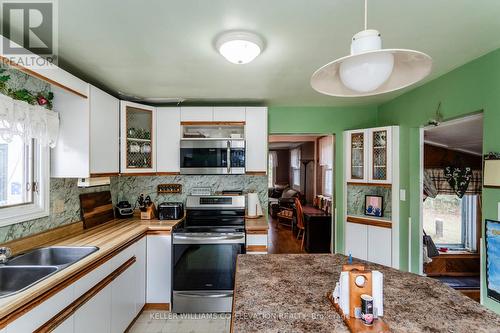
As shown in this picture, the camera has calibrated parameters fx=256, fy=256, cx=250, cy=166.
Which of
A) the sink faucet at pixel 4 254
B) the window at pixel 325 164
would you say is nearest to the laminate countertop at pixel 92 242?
the sink faucet at pixel 4 254

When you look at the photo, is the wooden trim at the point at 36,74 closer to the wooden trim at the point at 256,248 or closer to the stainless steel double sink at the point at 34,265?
the stainless steel double sink at the point at 34,265

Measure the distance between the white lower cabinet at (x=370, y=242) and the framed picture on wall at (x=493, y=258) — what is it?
1.06 metres

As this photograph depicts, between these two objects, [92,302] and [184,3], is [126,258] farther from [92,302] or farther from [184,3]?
[184,3]

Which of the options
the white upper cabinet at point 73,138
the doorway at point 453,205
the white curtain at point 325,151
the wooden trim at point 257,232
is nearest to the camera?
the white upper cabinet at point 73,138

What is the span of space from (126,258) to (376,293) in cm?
199

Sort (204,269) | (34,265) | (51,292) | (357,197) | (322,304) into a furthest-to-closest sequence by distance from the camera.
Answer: (357,197) < (204,269) < (34,265) < (51,292) < (322,304)

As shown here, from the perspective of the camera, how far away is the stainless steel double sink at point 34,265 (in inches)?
60.7

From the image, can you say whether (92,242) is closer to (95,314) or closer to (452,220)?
(95,314)

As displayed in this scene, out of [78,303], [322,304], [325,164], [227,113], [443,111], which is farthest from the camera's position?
[325,164]

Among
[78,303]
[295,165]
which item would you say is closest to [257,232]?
[78,303]

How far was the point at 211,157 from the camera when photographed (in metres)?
2.99

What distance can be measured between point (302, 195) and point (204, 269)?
470cm

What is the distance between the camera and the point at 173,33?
1.60 m

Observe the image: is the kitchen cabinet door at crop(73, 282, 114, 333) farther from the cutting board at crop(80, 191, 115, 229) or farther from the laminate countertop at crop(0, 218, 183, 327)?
the cutting board at crop(80, 191, 115, 229)
